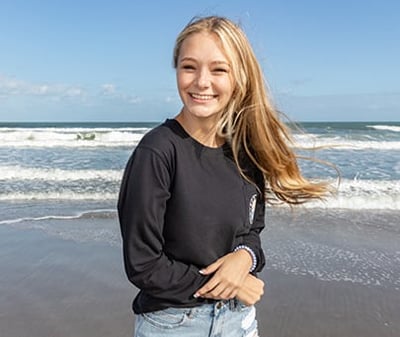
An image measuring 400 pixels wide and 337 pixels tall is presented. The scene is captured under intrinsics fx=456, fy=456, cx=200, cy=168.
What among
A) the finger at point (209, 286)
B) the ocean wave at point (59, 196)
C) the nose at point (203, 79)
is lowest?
the ocean wave at point (59, 196)

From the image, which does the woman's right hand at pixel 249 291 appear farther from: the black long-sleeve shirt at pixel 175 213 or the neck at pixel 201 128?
the neck at pixel 201 128

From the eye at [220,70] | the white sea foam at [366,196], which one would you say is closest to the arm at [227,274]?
the eye at [220,70]

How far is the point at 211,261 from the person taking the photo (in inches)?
60.8

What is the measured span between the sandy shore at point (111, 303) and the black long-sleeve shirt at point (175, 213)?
233cm

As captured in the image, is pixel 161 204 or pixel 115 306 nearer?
pixel 161 204

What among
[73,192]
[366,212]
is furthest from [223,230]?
[73,192]

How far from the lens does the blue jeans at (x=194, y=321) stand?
1527 mm

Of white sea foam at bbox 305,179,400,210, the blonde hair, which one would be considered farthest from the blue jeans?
white sea foam at bbox 305,179,400,210

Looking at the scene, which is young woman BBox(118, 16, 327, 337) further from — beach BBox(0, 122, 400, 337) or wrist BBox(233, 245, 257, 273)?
beach BBox(0, 122, 400, 337)

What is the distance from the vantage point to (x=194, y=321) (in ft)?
5.06

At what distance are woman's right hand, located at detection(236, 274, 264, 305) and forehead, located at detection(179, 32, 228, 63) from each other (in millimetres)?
779

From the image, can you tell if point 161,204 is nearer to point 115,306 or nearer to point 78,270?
point 115,306

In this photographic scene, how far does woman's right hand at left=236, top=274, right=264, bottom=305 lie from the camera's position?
1592 millimetres

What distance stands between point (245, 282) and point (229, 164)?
42cm
